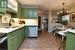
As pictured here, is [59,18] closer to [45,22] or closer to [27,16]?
[45,22]

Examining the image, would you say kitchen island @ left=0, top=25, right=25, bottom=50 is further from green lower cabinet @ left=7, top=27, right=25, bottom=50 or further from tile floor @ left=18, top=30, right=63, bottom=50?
tile floor @ left=18, top=30, right=63, bottom=50

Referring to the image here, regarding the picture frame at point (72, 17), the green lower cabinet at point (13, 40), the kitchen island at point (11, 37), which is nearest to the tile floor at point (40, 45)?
the green lower cabinet at point (13, 40)

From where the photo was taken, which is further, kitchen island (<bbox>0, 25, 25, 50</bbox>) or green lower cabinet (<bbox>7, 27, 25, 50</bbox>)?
green lower cabinet (<bbox>7, 27, 25, 50</bbox>)

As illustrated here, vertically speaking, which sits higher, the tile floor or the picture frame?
the picture frame

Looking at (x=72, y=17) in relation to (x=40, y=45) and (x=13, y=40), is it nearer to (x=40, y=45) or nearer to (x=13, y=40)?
(x=40, y=45)

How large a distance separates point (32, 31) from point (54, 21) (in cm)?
587

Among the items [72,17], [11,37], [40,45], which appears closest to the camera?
[11,37]

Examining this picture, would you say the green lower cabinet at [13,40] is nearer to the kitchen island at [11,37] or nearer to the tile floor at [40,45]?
the kitchen island at [11,37]

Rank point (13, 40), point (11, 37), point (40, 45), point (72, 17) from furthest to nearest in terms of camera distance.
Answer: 1. point (72, 17)
2. point (40, 45)
3. point (13, 40)
4. point (11, 37)

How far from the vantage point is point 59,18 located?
46.0 feet

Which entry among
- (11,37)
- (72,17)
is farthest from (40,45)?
(72,17)

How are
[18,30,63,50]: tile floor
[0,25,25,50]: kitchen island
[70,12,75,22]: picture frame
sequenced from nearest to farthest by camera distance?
1. [0,25,25,50]: kitchen island
2. [18,30,63,50]: tile floor
3. [70,12,75,22]: picture frame

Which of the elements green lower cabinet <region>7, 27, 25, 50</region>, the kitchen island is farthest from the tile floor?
the kitchen island

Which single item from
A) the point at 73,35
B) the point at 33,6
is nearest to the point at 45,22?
the point at 33,6
